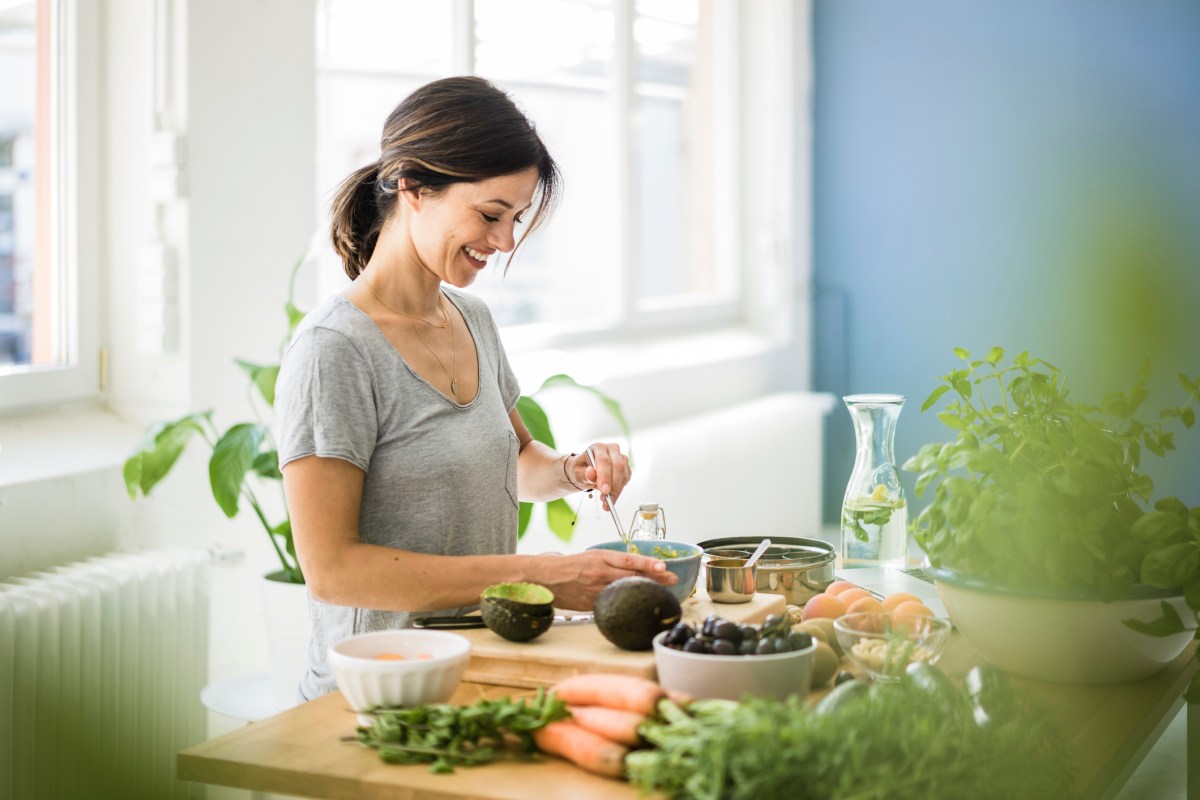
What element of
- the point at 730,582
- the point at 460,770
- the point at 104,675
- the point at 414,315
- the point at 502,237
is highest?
the point at 502,237

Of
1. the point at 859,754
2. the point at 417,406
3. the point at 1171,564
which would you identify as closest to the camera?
the point at 859,754

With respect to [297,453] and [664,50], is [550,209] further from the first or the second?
[664,50]

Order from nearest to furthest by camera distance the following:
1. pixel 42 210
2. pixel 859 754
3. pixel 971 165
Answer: pixel 859 754 → pixel 42 210 → pixel 971 165

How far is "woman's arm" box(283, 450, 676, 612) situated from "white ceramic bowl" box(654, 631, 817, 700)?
27 centimetres

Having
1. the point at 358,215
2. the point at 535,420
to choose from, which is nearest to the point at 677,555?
the point at 358,215

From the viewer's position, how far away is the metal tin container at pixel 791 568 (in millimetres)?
1621

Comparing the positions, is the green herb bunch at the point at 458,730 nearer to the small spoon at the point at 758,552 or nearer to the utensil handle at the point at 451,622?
the utensil handle at the point at 451,622

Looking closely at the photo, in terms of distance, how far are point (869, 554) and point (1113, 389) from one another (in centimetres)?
56

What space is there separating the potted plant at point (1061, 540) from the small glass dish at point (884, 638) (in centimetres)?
→ 9

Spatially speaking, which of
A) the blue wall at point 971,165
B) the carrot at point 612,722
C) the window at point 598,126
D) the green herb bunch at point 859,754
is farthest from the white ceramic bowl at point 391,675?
the blue wall at point 971,165

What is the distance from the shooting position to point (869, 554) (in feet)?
5.85

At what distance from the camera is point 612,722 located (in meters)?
1.08

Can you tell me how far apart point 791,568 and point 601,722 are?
1.94ft

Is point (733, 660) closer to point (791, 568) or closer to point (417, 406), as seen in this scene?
point (791, 568)
